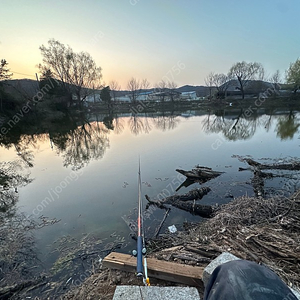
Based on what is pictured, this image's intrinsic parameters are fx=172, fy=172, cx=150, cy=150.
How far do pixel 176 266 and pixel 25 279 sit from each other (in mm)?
2871

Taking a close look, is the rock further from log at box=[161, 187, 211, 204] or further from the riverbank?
Result: log at box=[161, 187, 211, 204]

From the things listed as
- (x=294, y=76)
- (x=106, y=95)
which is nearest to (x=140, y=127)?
(x=106, y=95)

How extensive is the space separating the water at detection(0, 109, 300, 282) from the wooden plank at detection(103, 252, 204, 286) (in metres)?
1.36

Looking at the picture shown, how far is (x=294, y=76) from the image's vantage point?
4438cm

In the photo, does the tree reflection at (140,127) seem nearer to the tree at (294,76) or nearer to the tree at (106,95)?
the tree at (106,95)

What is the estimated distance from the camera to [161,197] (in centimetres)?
612

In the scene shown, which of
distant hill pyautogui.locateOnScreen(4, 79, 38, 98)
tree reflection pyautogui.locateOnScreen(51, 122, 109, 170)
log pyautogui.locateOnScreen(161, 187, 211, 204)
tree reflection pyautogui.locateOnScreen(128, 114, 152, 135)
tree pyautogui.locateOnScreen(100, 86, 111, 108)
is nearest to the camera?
log pyautogui.locateOnScreen(161, 187, 211, 204)

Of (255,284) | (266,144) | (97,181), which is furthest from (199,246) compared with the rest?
(266,144)

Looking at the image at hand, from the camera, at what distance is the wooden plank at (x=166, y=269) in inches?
88.1

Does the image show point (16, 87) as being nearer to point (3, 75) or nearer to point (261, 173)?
point (3, 75)

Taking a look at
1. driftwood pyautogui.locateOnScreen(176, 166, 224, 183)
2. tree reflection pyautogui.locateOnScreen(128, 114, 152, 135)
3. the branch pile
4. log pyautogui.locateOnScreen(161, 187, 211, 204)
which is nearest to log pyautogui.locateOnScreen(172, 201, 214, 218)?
log pyautogui.locateOnScreen(161, 187, 211, 204)

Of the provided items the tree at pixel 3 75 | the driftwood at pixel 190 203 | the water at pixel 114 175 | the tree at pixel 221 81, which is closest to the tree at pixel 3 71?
the tree at pixel 3 75

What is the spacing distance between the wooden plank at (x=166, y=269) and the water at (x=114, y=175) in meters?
1.36

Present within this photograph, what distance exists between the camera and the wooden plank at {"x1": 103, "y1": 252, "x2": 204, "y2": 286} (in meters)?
2.24
